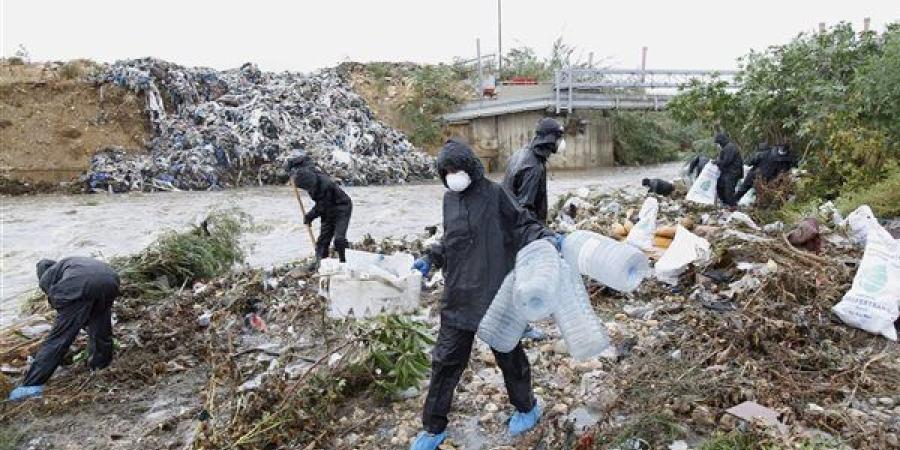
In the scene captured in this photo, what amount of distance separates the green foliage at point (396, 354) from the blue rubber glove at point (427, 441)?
0.57 metres

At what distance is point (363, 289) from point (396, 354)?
113cm

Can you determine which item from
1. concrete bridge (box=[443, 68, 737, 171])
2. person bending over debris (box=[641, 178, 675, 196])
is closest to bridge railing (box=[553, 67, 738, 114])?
concrete bridge (box=[443, 68, 737, 171])

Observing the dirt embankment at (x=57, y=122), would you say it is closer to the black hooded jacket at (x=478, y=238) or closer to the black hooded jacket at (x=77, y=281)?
the black hooded jacket at (x=77, y=281)

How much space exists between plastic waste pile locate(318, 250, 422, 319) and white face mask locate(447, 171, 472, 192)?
6.65 ft

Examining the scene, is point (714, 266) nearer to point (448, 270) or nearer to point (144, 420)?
point (448, 270)

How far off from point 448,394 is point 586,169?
59.6ft

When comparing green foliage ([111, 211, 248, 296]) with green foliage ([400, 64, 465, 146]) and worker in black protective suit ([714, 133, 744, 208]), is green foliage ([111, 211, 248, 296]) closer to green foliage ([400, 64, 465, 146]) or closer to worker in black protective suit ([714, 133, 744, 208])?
worker in black protective suit ([714, 133, 744, 208])

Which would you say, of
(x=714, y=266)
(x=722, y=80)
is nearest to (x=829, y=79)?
(x=722, y=80)

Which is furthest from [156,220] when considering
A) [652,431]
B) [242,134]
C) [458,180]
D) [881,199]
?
[881,199]

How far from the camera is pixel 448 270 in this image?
9.91 feet

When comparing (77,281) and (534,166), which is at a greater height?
(534,166)

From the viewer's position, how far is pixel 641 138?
2173 cm

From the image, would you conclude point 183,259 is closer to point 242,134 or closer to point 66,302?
point 66,302

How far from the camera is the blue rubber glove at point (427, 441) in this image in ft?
9.98
